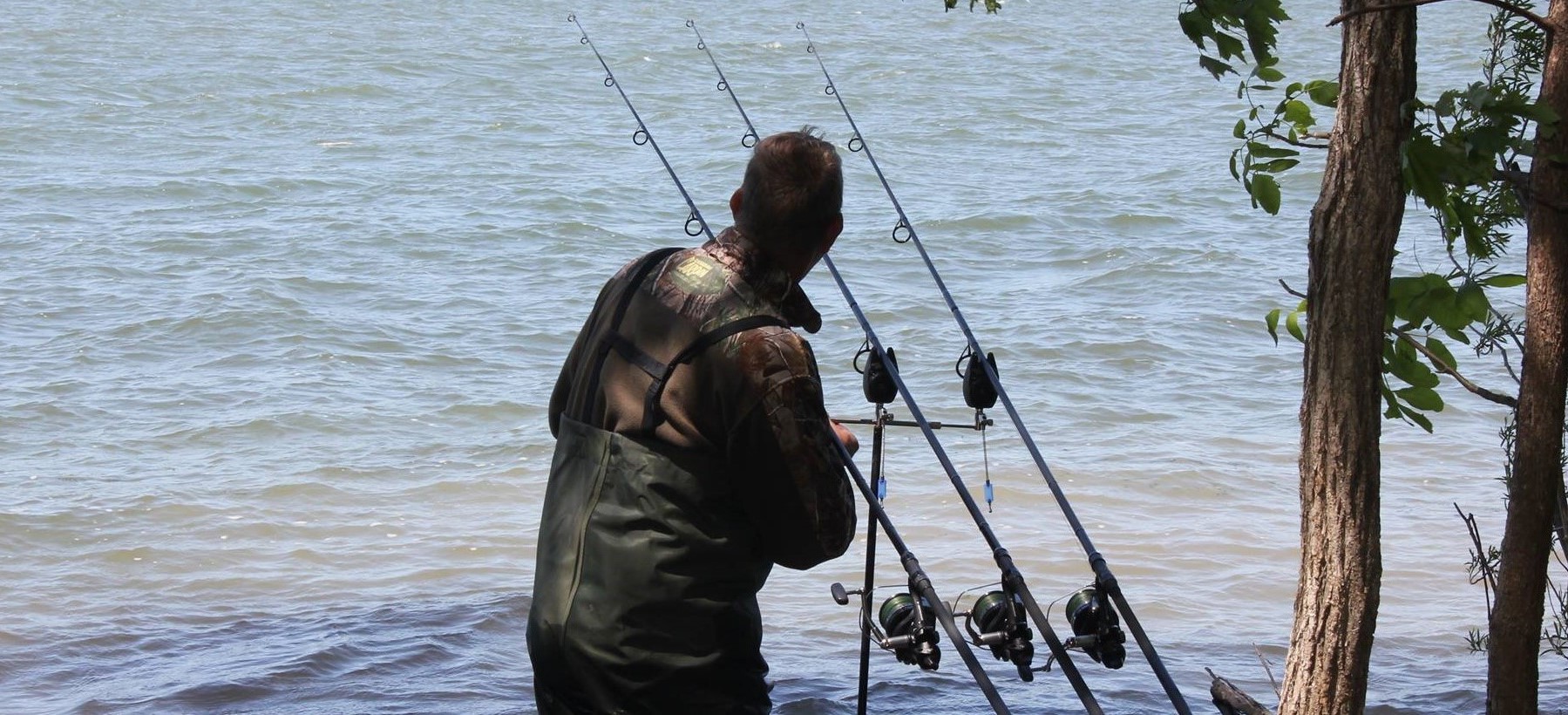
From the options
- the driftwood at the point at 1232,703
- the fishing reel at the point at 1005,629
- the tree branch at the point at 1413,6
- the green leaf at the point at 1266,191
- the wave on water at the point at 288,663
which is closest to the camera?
the tree branch at the point at 1413,6

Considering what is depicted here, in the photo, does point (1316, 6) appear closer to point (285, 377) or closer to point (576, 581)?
point (285, 377)

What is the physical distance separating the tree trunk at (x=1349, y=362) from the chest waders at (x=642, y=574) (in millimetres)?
766

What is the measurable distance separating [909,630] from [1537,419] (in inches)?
41.2

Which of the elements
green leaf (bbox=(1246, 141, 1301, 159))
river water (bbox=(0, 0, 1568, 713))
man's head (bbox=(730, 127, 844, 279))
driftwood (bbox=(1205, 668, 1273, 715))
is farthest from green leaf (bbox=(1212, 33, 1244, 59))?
river water (bbox=(0, 0, 1568, 713))

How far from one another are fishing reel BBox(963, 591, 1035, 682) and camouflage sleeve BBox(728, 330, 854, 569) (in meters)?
0.58

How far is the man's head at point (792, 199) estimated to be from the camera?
7.66 feet

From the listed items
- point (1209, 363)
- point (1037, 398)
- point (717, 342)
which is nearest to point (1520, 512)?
point (717, 342)

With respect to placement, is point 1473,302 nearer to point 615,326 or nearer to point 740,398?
point 740,398

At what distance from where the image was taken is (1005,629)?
280cm

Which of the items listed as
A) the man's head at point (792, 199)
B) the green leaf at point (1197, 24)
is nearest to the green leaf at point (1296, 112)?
the green leaf at point (1197, 24)

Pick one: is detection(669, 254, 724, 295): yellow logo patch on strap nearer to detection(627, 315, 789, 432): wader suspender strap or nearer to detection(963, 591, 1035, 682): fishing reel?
detection(627, 315, 789, 432): wader suspender strap

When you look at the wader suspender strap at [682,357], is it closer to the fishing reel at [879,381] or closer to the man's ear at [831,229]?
the man's ear at [831,229]

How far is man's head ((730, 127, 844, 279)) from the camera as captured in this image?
2.34 meters

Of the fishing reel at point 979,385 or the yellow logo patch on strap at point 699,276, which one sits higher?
the yellow logo patch on strap at point 699,276
